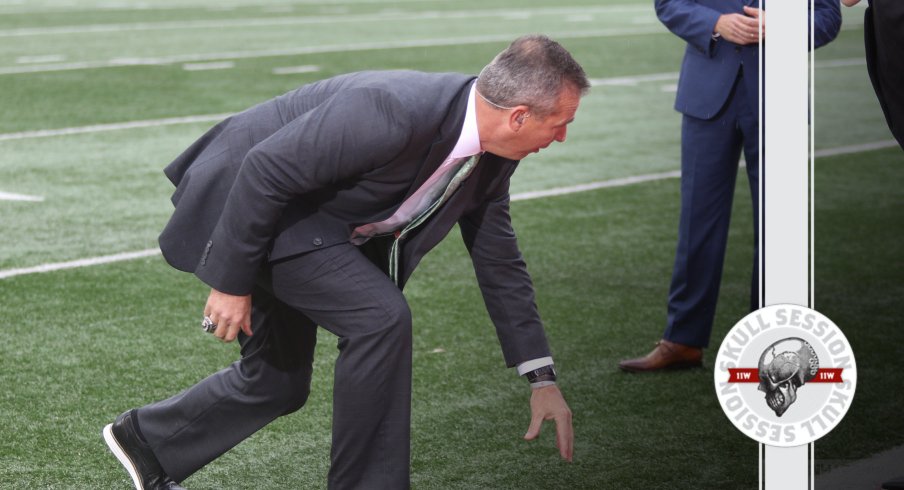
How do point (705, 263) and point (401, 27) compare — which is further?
point (401, 27)

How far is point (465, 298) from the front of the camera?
22.1 feet

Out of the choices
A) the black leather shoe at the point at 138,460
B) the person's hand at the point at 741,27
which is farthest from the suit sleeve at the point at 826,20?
the black leather shoe at the point at 138,460

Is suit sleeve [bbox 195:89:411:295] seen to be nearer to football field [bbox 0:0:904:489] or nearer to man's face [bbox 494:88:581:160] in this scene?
man's face [bbox 494:88:581:160]

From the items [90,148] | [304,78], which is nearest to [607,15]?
[304,78]

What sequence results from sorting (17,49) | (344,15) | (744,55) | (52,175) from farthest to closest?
(344,15)
(17,49)
(52,175)
(744,55)

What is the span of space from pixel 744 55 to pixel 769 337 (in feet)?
9.58

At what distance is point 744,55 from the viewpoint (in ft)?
17.6

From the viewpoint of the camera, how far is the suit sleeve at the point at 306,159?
3.23m

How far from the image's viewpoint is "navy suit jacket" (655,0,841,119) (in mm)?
5371

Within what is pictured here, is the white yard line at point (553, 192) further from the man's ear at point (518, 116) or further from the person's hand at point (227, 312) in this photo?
the man's ear at point (518, 116)

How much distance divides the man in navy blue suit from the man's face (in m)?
2.23

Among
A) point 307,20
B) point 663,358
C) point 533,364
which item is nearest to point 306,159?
point 533,364

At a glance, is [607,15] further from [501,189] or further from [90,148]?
[501,189]

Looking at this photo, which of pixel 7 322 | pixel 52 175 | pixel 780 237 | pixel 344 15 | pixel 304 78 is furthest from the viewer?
pixel 344 15
